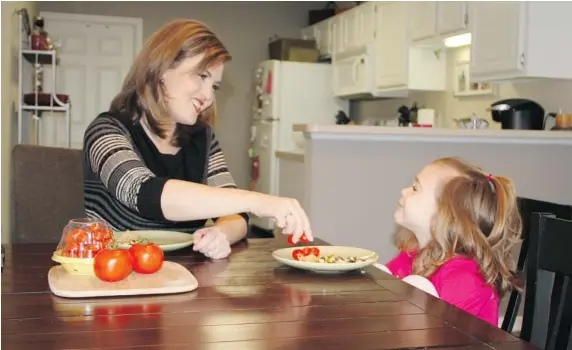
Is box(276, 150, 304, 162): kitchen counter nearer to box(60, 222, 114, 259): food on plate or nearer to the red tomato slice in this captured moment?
the red tomato slice

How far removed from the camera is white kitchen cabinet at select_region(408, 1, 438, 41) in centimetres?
438

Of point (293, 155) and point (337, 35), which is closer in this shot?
point (293, 155)

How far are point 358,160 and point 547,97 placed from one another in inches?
53.2

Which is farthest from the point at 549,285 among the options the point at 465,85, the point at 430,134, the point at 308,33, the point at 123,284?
the point at 308,33

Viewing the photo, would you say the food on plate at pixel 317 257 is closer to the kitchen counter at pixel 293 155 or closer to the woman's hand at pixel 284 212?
the woman's hand at pixel 284 212

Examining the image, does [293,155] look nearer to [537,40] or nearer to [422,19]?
[422,19]

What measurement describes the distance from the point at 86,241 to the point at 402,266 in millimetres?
867

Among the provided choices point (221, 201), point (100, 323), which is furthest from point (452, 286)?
point (100, 323)

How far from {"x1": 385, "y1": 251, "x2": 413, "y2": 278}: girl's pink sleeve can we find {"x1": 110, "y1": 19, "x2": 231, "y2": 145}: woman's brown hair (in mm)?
738

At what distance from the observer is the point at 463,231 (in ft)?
5.24

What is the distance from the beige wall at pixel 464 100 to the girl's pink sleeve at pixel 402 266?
7.37 ft

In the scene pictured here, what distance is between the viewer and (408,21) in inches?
188

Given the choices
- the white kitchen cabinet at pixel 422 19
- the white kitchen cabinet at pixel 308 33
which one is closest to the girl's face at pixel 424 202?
the white kitchen cabinet at pixel 422 19

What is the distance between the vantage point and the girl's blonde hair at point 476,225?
157 cm
